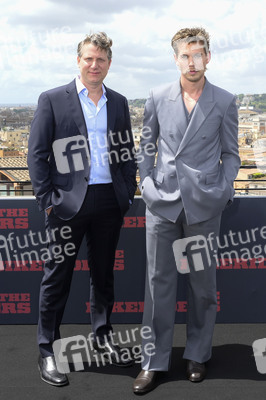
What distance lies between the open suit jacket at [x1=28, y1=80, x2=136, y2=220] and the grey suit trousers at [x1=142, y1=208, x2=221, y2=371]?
27cm

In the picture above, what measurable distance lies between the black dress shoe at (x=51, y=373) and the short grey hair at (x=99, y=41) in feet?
5.25

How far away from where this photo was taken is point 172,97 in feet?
7.04

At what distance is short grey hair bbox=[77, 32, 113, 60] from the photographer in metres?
2.16

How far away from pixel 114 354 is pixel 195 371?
18.9 inches

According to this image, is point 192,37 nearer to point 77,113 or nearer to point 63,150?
point 77,113

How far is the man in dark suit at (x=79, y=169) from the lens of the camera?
2.19m

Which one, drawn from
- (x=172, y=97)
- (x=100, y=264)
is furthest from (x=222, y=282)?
(x=172, y=97)

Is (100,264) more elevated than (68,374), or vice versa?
(100,264)

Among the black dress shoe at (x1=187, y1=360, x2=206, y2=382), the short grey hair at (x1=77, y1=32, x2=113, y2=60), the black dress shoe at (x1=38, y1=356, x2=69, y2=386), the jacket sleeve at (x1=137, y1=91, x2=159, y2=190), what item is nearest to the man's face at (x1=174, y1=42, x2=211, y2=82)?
the jacket sleeve at (x1=137, y1=91, x2=159, y2=190)

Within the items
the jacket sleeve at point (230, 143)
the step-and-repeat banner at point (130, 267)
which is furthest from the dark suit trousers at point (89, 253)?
the jacket sleeve at point (230, 143)

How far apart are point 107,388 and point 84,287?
84cm

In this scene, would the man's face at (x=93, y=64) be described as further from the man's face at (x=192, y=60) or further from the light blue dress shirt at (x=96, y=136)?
the man's face at (x=192, y=60)

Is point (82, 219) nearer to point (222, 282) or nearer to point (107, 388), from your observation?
point (107, 388)

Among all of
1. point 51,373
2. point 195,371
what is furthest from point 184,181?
point 51,373
